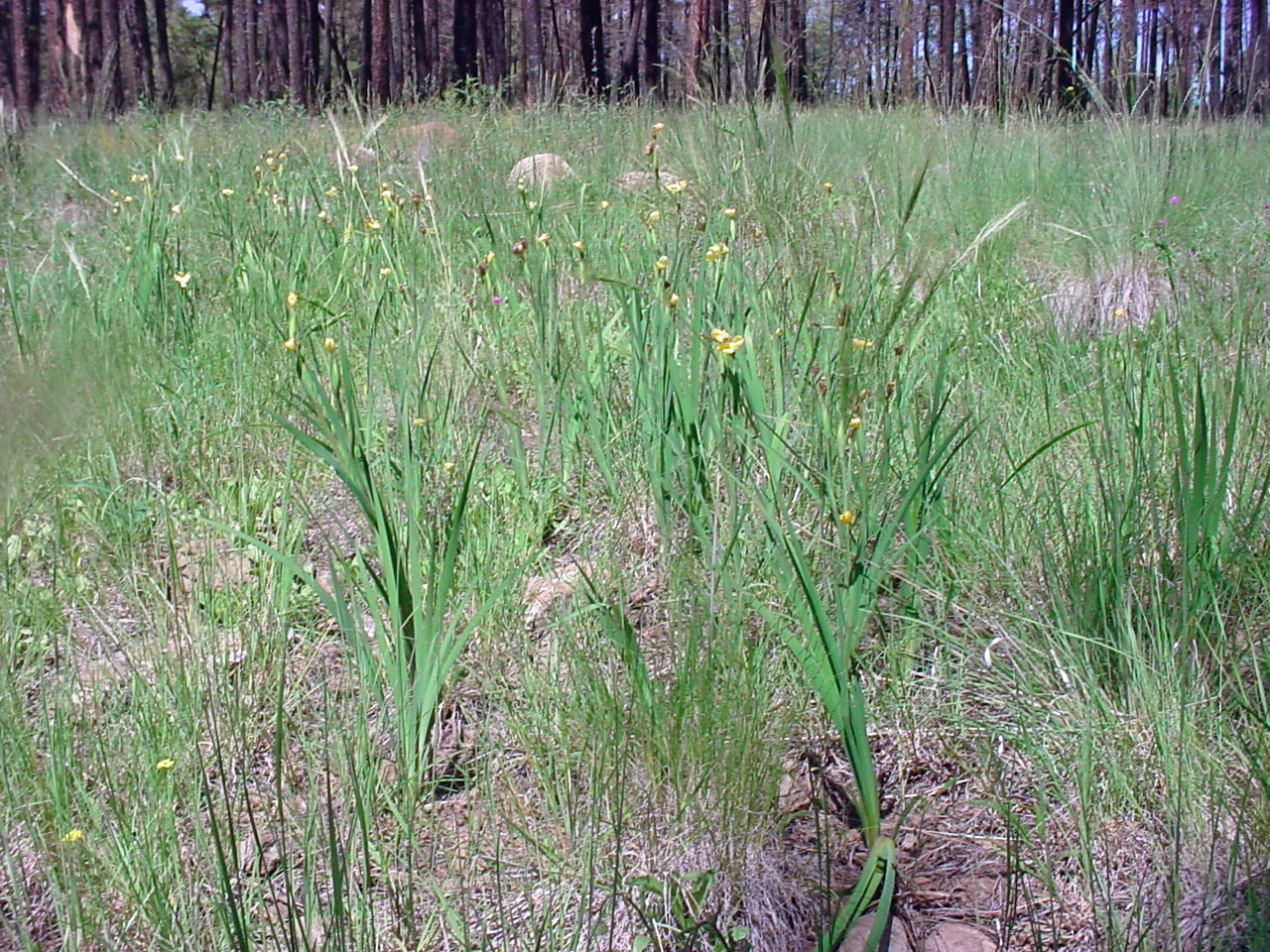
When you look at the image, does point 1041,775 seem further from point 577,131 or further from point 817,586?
point 577,131

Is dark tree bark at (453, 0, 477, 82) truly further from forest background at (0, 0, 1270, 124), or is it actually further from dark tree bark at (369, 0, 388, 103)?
dark tree bark at (369, 0, 388, 103)

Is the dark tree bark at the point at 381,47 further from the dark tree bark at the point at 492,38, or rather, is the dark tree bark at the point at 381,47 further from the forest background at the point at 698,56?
the dark tree bark at the point at 492,38

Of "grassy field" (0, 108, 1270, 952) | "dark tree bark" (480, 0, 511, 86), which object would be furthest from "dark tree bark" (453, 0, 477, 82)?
"grassy field" (0, 108, 1270, 952)

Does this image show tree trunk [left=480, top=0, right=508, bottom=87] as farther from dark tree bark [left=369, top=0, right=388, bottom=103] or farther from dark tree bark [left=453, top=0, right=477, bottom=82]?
dark tree bark [left=369, top=0, right=388, bottom=103]

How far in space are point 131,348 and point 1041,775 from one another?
7.30 feet

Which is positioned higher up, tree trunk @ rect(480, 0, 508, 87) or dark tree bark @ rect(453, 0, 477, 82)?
tree trunk @ rect(480, 0, 508, 87)

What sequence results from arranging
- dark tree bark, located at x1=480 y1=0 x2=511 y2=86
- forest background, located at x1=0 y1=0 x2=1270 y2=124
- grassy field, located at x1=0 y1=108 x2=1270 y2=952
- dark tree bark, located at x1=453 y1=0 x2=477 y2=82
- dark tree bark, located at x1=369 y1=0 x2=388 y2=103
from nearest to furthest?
grassy field, located at x1=0 y1=108 x2=1270 y2=952 < forest background, located at x1=0 y1=0 x2=1270 y2=124 < dark tree bark, located at x1=369 y1=0 x2=388 y2=103 < dark tree bark, located at x1=453 y1=0 x2=477 y2=82 < dark tree bark, located at x1=480 y1=0 x2=511 y2=86

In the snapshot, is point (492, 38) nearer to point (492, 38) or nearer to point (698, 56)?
point (492, 38)

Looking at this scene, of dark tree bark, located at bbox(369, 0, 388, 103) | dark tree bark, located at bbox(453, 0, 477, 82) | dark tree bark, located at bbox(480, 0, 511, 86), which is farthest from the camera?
dark tree bark, located at bbox(480, 0, 511, 86)

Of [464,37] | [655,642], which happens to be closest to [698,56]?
[655,642]

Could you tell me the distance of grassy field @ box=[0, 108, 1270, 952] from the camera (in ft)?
4.05

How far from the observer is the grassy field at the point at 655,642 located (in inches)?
48.6

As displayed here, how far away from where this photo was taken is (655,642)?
1655mm

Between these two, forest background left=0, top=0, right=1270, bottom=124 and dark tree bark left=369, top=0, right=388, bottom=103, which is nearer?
forest background left=0, top=0, right=1270, bottom=124
